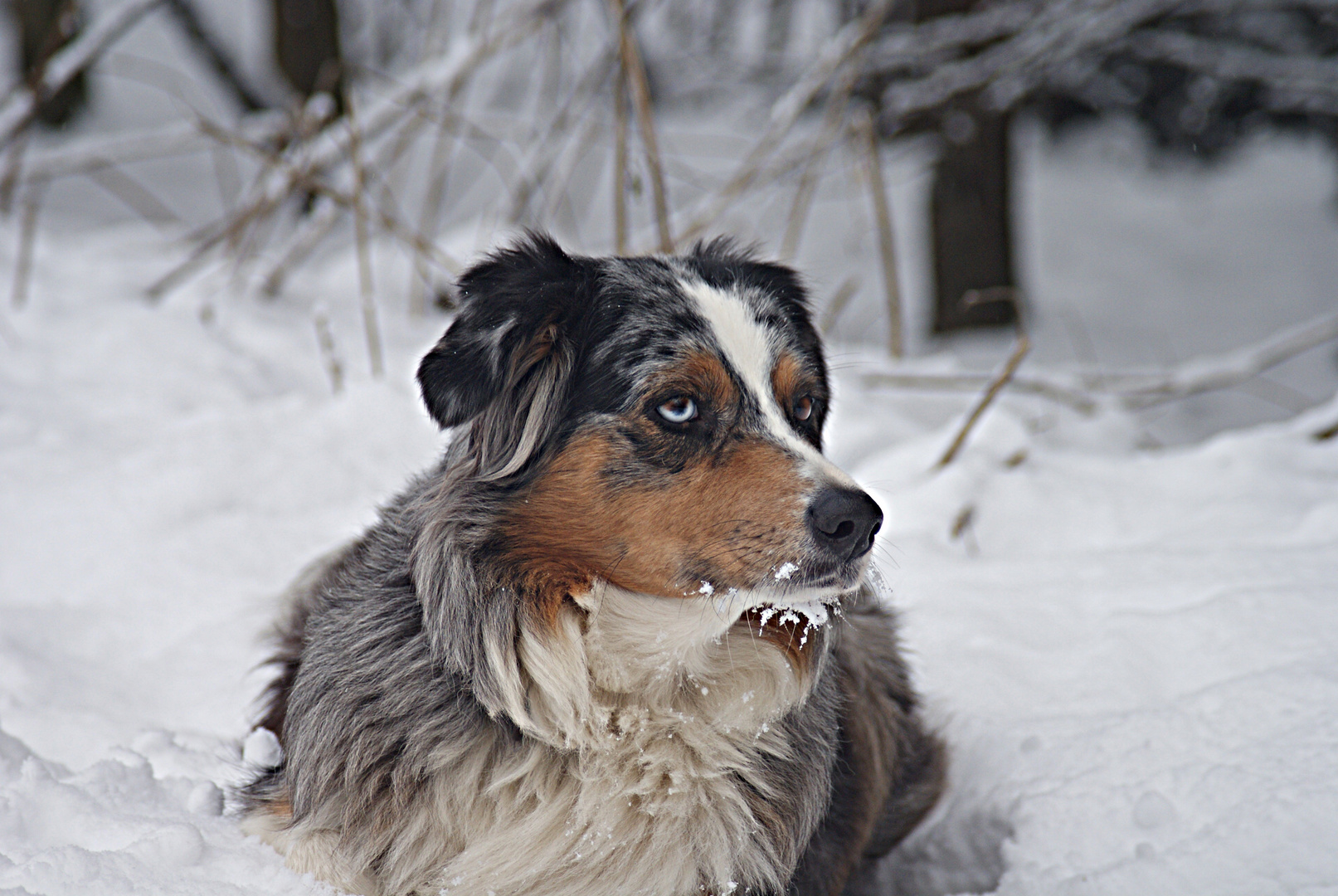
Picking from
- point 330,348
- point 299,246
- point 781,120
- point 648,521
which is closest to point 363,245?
point 330,348

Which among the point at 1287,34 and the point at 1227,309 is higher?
the point at 1287,34

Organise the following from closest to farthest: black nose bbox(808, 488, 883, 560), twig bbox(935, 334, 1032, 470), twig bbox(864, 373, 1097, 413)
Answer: black nose bbox(808, 488, 883, 560) < twig bbox(935, 334, 1032, 470) < twig bbox(864, 373, 1097, 413)

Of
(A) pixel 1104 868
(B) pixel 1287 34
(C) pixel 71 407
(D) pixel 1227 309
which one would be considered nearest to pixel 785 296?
(A) pixel 1104 868

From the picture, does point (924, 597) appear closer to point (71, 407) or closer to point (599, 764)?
point (599, 764)

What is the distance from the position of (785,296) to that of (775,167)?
3.45 m

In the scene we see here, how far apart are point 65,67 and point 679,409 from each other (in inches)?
227

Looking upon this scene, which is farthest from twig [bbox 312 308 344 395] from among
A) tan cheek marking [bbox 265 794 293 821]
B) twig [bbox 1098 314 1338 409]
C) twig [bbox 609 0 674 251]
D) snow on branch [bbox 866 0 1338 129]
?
snow on branch [bbox 866 0 1338 129]

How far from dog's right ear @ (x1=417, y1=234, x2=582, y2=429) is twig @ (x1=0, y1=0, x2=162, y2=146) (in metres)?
4.99

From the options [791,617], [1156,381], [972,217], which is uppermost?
[791,617]

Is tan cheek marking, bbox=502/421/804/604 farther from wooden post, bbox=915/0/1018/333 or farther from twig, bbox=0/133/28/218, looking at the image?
wooden post, bbox=915/0/1018/333

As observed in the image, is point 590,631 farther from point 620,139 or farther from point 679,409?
point 620,139

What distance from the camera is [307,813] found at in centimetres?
215

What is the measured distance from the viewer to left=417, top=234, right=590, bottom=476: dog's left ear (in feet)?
7.13

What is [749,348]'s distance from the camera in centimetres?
230
